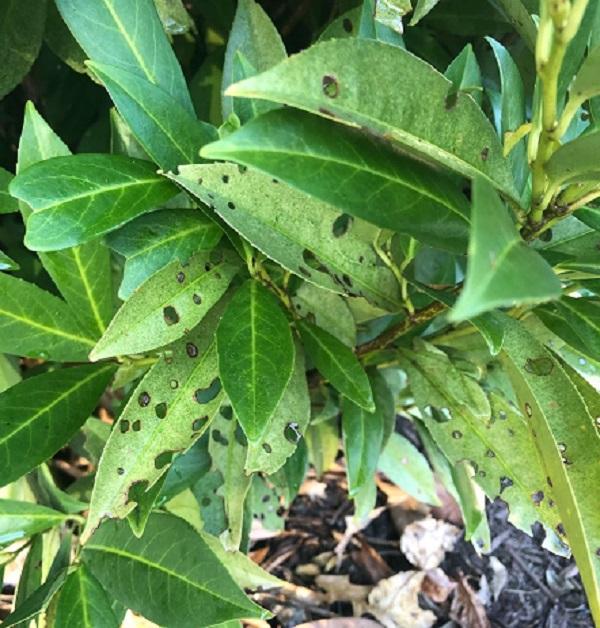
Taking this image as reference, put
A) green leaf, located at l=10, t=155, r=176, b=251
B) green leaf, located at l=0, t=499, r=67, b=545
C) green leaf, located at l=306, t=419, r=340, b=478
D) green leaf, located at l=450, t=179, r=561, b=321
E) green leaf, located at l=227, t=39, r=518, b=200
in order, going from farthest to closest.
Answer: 1. green leaf, located at l=306, t=419, r=340, b=478
2. green leaf, located at l=0, t=499, r=67, b=545
3. green leaf, located at l=10, t=155, r=176, b=251
4. green leaf, located at l=227, t=39, r=518, b=200
5. green leaf, located at l=450, t=179, r=561, b=321

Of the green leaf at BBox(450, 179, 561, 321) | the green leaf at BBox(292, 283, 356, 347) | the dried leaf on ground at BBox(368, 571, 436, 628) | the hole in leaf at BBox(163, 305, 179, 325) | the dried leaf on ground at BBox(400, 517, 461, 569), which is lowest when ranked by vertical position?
the dried leaf on ground at BBox(368, 571, 436, 628)

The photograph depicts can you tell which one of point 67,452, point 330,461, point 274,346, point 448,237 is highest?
point 448,237

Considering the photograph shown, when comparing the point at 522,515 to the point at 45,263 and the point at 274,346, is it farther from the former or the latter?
the point at 45,263

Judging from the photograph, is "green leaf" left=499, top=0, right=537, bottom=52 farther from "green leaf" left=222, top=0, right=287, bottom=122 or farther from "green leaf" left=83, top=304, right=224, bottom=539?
"green leaf" left=83, top=304, right=224, bottom=539

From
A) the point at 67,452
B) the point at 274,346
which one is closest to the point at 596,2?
the point at 274,346

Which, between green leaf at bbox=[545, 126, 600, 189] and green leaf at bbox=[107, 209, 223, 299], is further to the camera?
green leaf at bbox=[107, 209, 223, 299]

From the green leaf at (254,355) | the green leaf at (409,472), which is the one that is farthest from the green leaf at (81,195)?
the green leaf at (409,472)

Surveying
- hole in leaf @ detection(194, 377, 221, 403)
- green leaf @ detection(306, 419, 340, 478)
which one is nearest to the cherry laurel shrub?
hole in leaf @ detection(194, 377, 221, 403)
